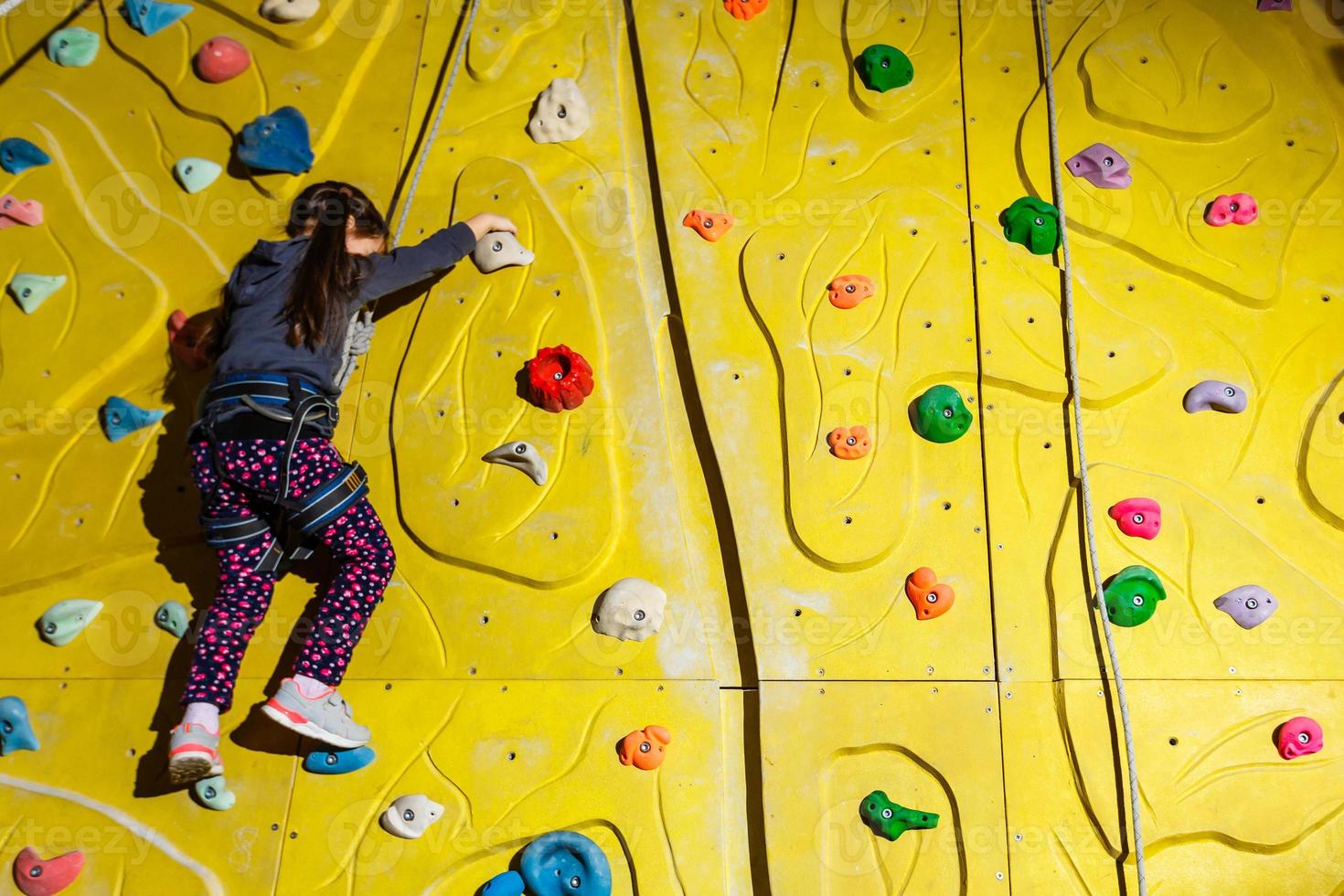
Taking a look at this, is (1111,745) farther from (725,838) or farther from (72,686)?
(72,686)

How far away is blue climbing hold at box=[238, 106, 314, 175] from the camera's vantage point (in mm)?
2721

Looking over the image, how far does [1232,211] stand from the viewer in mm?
2586

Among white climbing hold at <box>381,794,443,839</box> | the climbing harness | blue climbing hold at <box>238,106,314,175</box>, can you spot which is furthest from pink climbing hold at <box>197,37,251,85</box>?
white climbing hold at <box>381,794,443,839</box>

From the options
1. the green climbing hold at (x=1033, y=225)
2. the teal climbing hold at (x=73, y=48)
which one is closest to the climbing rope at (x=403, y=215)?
the teal climbing hold at (x=73, y=48)

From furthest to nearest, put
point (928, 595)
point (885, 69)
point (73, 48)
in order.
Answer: point (73, 48), point (885, 69), point (928, 595)

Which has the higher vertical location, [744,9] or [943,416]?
[744,9]

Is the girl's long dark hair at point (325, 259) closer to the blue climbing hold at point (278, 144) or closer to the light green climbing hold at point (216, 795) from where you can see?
the blue climbing hold at point (278, 144)

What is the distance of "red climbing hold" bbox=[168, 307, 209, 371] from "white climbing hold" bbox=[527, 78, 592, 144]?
91 centimetres

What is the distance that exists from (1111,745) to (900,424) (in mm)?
778

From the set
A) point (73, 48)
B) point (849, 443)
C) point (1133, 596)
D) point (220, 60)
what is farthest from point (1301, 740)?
point (73, 48)

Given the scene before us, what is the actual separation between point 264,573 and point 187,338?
0.69m

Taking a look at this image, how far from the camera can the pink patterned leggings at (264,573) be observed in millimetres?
2189

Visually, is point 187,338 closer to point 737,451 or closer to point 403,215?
point 403,215

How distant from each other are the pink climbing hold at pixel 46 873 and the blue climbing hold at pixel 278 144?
1.59 meters
